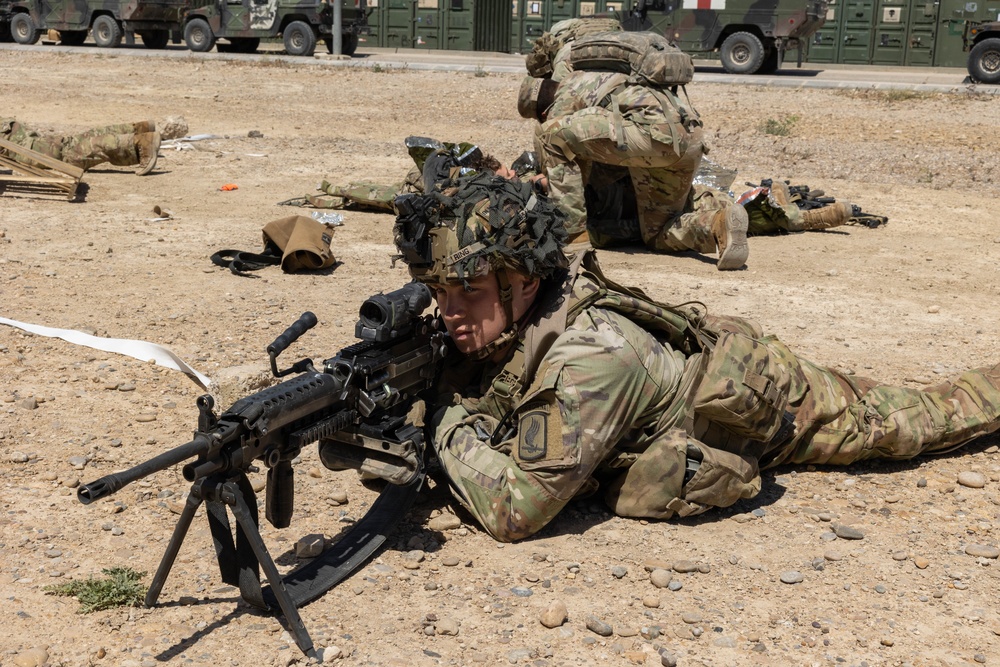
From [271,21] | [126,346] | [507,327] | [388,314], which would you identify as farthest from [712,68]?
[388,314]

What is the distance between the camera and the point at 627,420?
3842 millimetres

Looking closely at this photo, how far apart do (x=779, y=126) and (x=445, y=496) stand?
11377 millimetres

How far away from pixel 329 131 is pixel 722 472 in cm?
1118

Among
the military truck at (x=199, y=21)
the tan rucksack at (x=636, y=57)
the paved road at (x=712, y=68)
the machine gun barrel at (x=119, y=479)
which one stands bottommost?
the machine gun barrel at (x=119, y=479)

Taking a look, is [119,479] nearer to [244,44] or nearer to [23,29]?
[244,44]

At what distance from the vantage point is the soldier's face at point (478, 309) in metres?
3.78

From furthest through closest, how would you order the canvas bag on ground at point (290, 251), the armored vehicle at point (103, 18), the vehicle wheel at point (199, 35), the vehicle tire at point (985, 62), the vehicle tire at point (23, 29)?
the vehicle tire at point (23, 29) → the armored vehicle at point (103, 18) → the vehicle wheel at point (199, 35) → the vehicle tire at point (985, 62) → the canvas bag on ground at point (290, 251)

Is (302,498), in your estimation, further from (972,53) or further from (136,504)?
(972,53)

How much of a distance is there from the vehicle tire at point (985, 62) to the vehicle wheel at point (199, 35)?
16109 mm

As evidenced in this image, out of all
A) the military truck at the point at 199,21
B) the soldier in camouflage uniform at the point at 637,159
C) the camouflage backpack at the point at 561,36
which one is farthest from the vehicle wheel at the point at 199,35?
the soldier in camouflage uniform at the point at 637,159

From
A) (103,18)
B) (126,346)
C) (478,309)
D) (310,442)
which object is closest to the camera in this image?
(310,442)

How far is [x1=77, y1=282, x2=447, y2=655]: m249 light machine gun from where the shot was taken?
307cm

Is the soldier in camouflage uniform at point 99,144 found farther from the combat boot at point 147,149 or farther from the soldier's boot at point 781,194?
the soldier's boot at point 781,194

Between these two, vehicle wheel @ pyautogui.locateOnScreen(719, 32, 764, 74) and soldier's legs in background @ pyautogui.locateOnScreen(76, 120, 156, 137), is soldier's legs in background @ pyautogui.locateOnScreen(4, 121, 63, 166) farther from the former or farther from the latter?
vehicle wheel @ pyautogui.locateOnScreen(719, 32, 764, 74)
